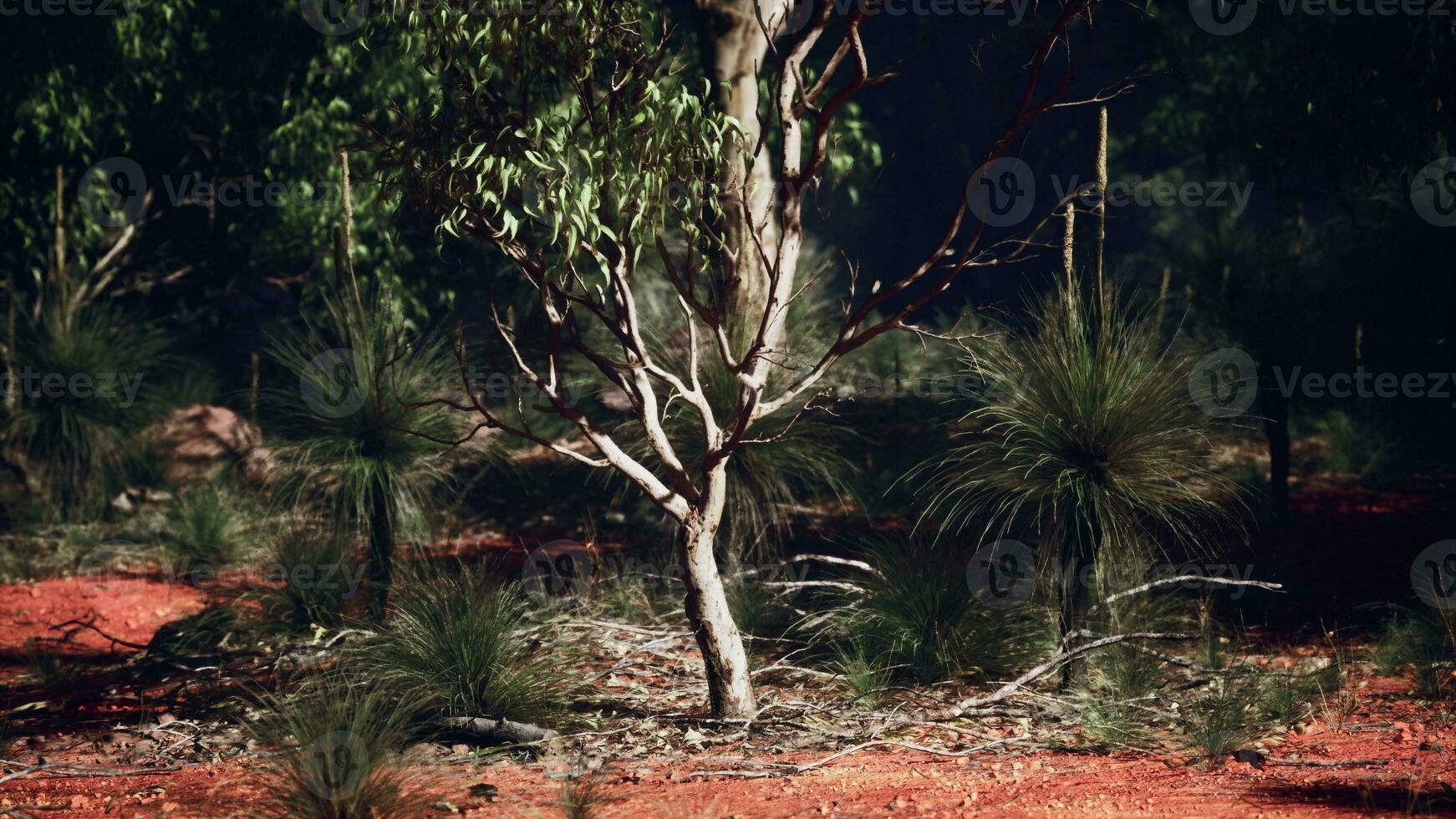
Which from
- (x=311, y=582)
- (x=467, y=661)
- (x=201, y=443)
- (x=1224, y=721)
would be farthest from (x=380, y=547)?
(x=201, y=443)

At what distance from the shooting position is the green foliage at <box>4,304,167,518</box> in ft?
31.2

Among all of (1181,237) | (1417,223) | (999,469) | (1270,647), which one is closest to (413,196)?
(999,469)

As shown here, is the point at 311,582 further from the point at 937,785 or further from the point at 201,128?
the point at 201,128

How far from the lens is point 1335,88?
8398mm

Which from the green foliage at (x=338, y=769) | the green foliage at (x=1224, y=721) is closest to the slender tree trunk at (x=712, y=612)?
the green foliage at (x=338, y=769)

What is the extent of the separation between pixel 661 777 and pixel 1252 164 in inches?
344

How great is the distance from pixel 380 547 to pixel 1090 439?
391 cm

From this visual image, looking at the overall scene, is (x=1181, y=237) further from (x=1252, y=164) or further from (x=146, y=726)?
(x=146, y=726)

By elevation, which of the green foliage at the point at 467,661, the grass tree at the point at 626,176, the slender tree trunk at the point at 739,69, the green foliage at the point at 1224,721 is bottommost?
the green foliage at the point at 1224,721

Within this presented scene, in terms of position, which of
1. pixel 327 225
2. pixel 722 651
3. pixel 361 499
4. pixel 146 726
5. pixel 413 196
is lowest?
pixel 146 726

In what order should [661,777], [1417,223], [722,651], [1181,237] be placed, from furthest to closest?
[1181,237]
[1417,223]
[722,651]
[661,777]

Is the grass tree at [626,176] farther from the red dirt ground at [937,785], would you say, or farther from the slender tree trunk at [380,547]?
the slender tree trunk at [380,547]

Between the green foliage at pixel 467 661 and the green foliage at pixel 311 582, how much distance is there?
1309 millimetres

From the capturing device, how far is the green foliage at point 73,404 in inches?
374
